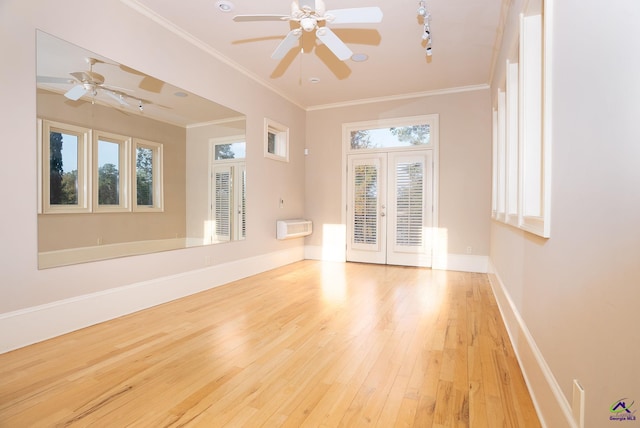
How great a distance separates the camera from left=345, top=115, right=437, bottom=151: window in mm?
5793

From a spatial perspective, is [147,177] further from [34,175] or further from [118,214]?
[34,175]

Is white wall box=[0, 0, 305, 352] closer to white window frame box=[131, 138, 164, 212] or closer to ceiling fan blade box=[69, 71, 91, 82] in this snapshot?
ceiling fan blade box=[69, 71, 91, 82]

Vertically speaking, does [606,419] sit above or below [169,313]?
above

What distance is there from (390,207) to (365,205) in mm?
504

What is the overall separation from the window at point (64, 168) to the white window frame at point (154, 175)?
1.57 ft

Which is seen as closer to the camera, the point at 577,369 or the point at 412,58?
the point at 577,369

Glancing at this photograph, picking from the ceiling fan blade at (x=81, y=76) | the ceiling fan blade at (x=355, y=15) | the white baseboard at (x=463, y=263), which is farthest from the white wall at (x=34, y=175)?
the white baseboard at (x=463, y=263)

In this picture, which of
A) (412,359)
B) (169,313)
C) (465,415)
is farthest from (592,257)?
(169,313)

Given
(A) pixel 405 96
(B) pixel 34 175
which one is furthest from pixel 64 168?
(A) pixel 405 96

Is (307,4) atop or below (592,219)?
atop

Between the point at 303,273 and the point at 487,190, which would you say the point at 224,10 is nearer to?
the point at 303,273

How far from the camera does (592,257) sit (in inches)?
46.3

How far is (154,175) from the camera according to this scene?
3.63 metres

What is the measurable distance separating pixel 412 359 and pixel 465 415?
25.3 inches
